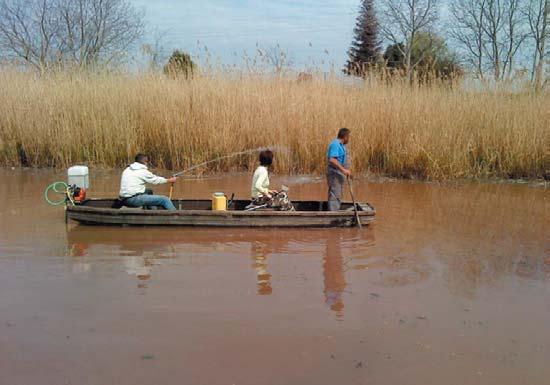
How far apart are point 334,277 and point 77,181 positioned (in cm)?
420

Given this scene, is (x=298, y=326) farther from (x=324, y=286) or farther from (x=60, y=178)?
(x=60, y=178)

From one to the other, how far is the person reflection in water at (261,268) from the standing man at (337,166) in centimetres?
146

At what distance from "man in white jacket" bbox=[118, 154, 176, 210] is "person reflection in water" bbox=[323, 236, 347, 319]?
7.67 ft

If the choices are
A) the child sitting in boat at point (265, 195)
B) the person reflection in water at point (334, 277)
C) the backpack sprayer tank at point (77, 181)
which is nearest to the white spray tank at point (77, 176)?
the backpack sprayer tank at point (77, 181)

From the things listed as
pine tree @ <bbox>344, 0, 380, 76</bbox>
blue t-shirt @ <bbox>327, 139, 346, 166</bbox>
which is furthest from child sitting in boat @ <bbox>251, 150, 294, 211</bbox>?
pine tree @ <bbox>344, 0, 380, 76</bbox>

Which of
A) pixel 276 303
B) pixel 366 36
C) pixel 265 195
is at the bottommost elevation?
pixel 276 303

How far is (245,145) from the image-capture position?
12055 millimetres

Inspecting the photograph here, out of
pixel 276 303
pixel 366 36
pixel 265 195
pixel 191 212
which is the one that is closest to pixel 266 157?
pixel 265 195

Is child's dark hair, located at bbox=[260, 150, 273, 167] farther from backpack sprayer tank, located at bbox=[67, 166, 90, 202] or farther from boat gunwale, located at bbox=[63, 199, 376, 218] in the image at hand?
backpack sprayer tank, located at bbox=[67, 166, 90, 202]

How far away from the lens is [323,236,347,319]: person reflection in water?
4793 mm

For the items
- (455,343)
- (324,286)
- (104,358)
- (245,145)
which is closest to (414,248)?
(324,286)

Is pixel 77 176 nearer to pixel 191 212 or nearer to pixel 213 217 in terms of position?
pixel 191 212

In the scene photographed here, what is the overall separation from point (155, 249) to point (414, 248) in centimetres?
306

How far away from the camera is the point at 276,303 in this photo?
15.6 feet
